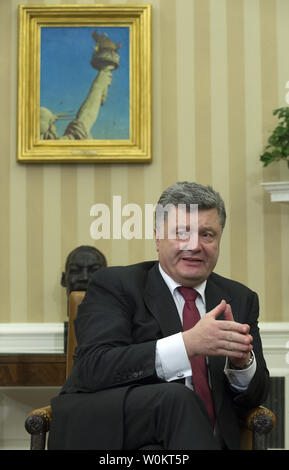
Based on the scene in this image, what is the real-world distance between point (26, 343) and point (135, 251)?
2.81ft

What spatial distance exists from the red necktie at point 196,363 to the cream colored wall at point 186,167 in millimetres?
1582

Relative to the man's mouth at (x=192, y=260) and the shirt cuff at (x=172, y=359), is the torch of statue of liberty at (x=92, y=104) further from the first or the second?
the shirt cuff at (x=172, y=359)

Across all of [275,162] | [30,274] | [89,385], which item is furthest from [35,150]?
[89,385]

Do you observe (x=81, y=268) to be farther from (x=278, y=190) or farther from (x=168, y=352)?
(x=168, y=352)

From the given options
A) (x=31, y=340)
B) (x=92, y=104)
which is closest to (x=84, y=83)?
(x=92, y=104)

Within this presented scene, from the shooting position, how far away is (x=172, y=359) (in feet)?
6.63

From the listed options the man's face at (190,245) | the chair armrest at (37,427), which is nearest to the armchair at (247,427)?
the chair armrest at (37,427)

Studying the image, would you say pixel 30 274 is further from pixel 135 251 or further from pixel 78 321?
pixel 78 321

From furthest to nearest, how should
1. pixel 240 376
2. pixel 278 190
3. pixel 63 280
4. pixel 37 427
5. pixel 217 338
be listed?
pixel 63 280
pixel 278 190
pixel 37 427
pixel 240 376
pixel 217 338

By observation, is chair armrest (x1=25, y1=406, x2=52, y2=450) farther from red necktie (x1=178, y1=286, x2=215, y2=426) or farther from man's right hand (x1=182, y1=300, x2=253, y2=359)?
man's right hand (x1=182, y1=300, x2=253, y2=359)

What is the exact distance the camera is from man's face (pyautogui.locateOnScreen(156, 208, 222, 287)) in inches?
89.2

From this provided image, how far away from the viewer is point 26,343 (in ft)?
12.5

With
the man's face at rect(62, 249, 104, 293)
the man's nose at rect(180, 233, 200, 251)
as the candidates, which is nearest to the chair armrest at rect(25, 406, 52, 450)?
the man's nose at rect(180, 233, 200, 251)

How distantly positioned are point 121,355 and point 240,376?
46 centimetres
